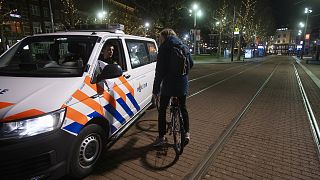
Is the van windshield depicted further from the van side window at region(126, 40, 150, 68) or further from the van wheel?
the van side window at region(126, 40, 150, 68)

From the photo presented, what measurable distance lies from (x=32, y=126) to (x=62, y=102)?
0.41 m

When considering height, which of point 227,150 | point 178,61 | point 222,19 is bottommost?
point 227,150

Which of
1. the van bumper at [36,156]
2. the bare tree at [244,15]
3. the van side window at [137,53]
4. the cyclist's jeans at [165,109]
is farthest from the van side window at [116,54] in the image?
the bare tree at [244,15]

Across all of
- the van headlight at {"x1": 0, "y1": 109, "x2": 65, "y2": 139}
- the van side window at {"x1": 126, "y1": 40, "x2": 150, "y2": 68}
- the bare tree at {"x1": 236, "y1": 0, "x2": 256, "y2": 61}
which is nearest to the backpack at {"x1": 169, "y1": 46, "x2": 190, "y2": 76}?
the van side window at {"x1": 126, "y1": 40, "x2": 150, "y2": 68}

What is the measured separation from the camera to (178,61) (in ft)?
12.3

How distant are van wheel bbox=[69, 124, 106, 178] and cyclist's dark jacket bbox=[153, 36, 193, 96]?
1.17 meters

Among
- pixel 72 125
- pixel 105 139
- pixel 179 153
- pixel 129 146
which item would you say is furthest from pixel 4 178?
pixel 179 153

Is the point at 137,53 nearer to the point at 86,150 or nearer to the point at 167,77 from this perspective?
the point at 167,77

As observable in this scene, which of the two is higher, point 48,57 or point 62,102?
point 48,57

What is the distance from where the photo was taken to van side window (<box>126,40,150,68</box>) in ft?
16.1

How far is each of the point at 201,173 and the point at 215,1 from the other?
41.4 meters

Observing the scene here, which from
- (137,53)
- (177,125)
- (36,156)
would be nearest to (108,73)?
(36,156)

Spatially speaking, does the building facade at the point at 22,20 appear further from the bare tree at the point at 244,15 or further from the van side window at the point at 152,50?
the van side window at the point at 152,50

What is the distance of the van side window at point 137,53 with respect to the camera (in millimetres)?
4914
